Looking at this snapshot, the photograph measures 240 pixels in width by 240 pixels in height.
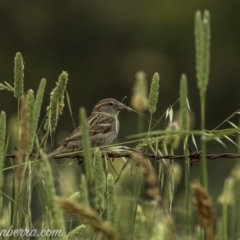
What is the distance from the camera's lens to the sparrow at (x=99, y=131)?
20.1 feet

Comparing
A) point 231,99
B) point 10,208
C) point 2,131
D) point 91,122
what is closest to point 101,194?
point 2,131

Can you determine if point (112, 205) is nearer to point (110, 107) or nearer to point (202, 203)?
point (202, 203)

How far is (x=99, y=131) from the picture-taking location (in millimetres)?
6445

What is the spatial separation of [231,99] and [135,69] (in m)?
2.72

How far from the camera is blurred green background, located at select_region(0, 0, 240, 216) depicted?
24.1 m

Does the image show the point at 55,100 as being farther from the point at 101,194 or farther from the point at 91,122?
the point at 91,122

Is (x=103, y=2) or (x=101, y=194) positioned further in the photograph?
(x=103, y=2)

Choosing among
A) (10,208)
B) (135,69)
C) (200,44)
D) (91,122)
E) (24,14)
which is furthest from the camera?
(24,14)

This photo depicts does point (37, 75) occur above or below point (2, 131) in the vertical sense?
above

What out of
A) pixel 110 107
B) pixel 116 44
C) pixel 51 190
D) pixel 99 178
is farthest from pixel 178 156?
pixel 116 44

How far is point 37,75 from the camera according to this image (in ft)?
77.8

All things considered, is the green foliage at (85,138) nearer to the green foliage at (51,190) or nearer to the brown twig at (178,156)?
the green foliage at (51,190)

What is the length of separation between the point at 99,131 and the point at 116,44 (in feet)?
66.5

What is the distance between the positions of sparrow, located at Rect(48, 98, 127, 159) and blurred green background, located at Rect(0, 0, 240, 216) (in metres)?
15.8
